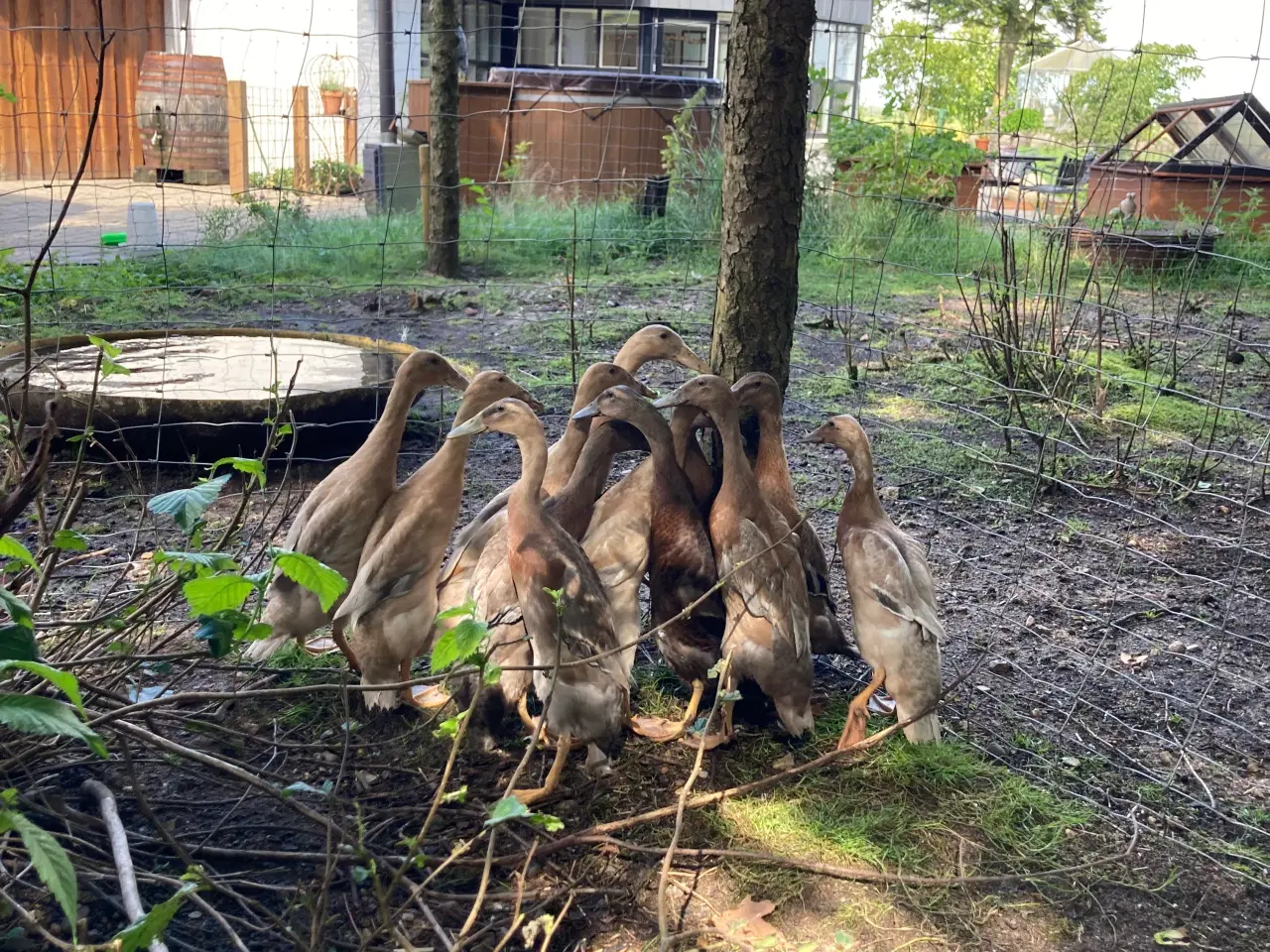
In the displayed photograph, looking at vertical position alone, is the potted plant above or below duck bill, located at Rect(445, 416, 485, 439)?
above

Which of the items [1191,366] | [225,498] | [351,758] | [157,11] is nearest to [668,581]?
[351,758]

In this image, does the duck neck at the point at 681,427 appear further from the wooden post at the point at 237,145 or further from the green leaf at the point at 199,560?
the wooden post at the point at 237,145

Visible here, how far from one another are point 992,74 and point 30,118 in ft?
70.0

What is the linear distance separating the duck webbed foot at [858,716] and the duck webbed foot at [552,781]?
885 mm

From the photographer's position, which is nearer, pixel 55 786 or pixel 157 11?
pixel 55 786

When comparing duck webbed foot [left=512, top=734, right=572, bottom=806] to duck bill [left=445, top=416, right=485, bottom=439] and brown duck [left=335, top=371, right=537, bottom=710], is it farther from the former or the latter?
duck bill [left=445, top=416, right=485, bottom=439]

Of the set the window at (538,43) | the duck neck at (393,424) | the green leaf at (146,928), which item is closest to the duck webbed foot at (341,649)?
the duck neck at (393,424)

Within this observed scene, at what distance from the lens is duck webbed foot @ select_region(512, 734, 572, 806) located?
121 inches

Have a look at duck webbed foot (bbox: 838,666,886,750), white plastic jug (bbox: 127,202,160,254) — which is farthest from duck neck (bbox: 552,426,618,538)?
white plastic jug (bbox: 127,202,160,254)

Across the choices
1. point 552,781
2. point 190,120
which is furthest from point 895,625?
point 190,120

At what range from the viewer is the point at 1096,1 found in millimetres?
32625

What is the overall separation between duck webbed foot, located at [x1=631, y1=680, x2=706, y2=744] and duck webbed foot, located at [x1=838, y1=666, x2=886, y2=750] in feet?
1.53

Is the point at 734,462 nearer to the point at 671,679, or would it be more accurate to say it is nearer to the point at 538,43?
the point at 671,679

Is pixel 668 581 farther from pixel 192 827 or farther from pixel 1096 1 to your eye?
pixel 1096 1
